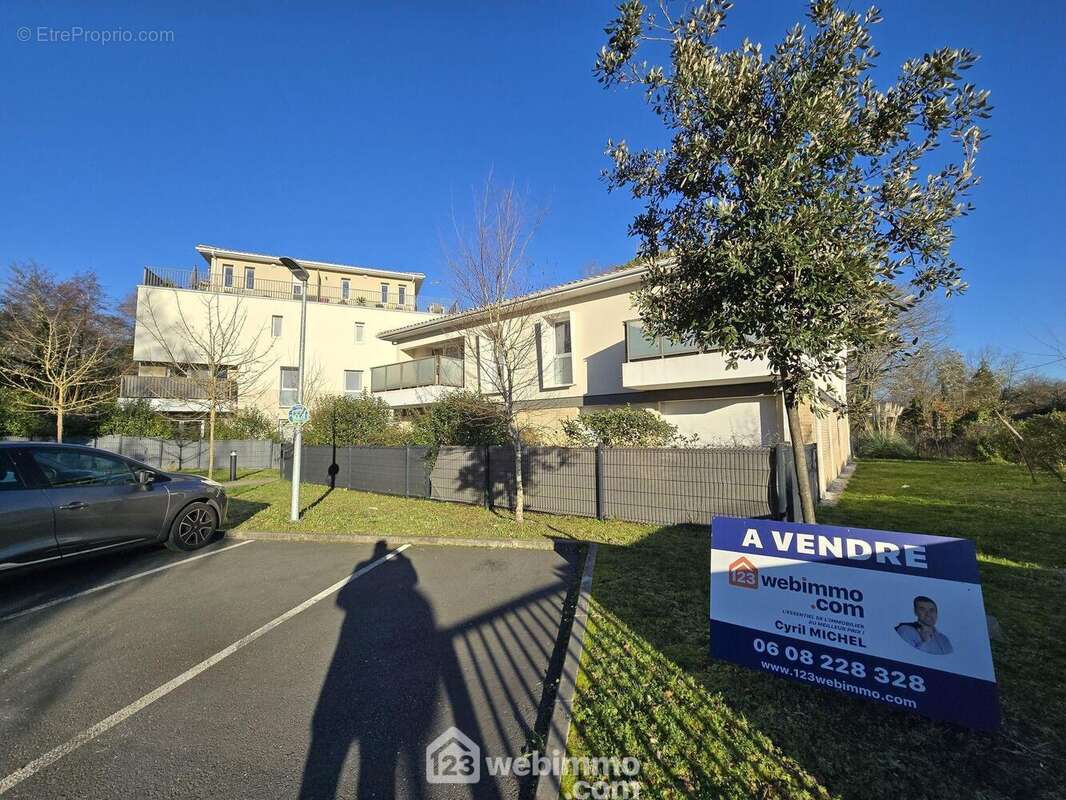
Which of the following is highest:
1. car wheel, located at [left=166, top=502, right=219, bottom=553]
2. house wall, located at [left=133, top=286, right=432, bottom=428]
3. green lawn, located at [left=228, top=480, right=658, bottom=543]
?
house wall, located at [left=133, top=286, right=432, bottom=428]

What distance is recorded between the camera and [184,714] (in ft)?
9.66

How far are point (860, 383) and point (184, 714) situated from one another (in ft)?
88.5

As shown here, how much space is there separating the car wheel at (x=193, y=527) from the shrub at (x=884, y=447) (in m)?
30.0

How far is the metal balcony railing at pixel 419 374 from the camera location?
18312 mm

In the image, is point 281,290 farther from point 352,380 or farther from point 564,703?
point 564,703

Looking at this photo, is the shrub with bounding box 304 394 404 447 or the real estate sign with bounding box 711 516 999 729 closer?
the real estate sign with bounding box 711 516 999 729

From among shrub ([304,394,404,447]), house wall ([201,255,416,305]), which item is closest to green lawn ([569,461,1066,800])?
shrub ([304,394,404,447])

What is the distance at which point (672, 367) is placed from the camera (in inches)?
485

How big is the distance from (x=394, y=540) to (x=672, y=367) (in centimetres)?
834

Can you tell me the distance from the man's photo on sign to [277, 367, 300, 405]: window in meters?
28.6

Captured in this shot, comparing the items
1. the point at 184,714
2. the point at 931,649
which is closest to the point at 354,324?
the point at 184,714

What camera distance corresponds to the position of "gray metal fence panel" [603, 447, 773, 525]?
7.37 meters

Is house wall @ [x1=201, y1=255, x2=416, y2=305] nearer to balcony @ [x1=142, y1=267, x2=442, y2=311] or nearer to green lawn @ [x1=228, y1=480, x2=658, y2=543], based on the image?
balcony @ [x1=142, y1=267, x2=442, y2=311]

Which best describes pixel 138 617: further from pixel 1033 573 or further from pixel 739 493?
pixel 1033 573
